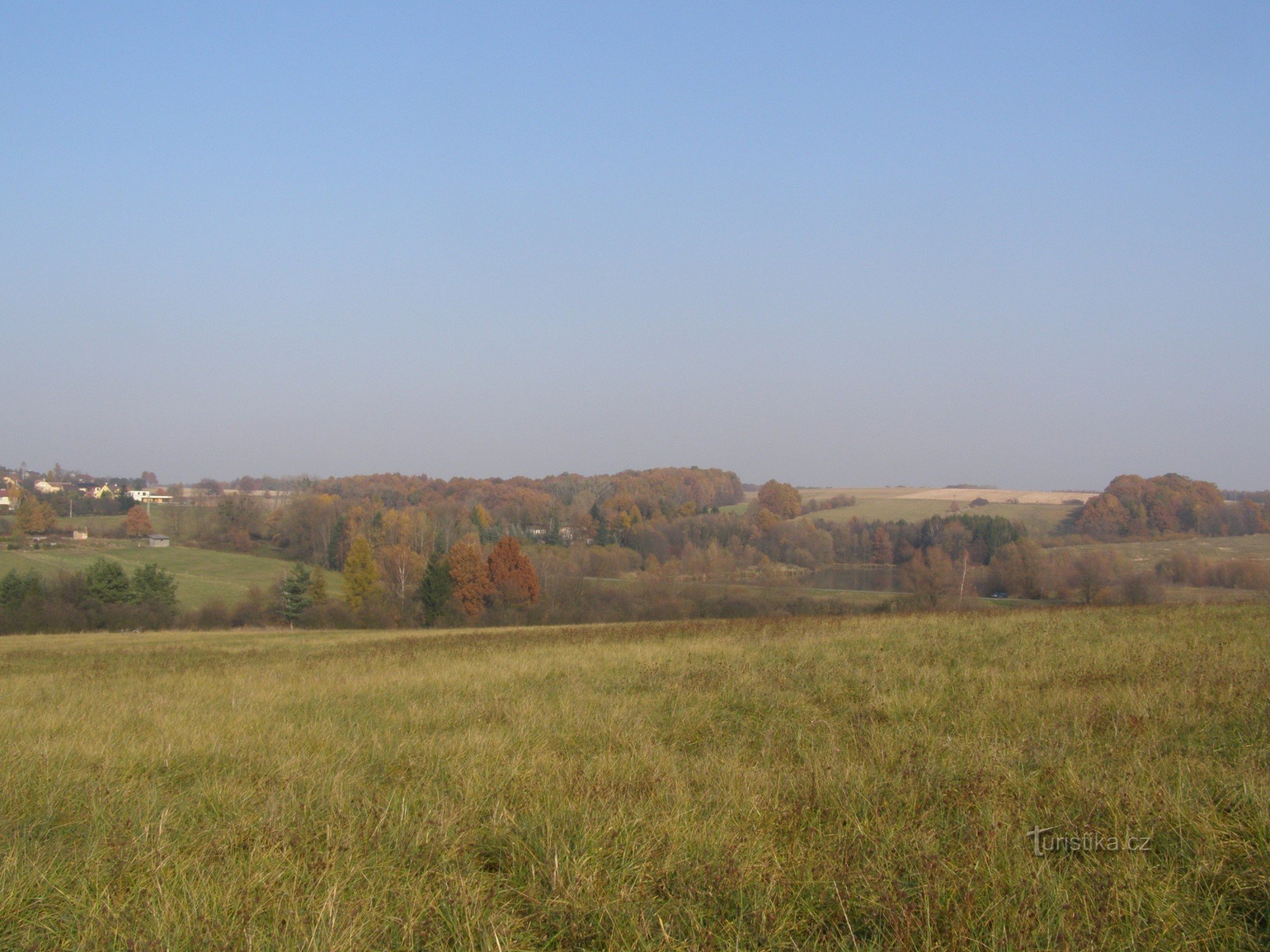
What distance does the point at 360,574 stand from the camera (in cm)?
6462

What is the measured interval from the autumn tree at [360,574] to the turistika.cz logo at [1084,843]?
6299 centimetres

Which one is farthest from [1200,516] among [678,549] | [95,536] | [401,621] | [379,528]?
[95,536]

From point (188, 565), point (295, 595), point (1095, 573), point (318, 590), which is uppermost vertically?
point (1095, 573)

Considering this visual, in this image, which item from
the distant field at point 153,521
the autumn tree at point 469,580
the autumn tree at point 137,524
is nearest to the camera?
the autumn tree at point 469,580

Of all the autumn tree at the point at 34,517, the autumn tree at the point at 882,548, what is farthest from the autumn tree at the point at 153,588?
the autumn tree at the point at 882,548

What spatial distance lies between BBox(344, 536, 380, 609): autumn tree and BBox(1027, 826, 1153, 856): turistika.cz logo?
63.0 m

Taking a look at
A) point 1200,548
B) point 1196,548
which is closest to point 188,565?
point 1196,548

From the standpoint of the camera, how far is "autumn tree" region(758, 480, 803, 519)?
102 m

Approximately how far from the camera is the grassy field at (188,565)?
63.2 metres

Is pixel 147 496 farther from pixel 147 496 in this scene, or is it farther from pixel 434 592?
pixel 434 592

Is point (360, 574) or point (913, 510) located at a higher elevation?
point (913, 510)

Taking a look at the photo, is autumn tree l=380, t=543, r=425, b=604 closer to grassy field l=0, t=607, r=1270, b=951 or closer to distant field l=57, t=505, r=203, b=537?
distant field l=57, t=505, r=203, b=537

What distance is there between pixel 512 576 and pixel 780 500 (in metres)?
52.6

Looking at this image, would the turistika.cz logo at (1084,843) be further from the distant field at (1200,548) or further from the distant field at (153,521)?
the distant field at (153,521)
